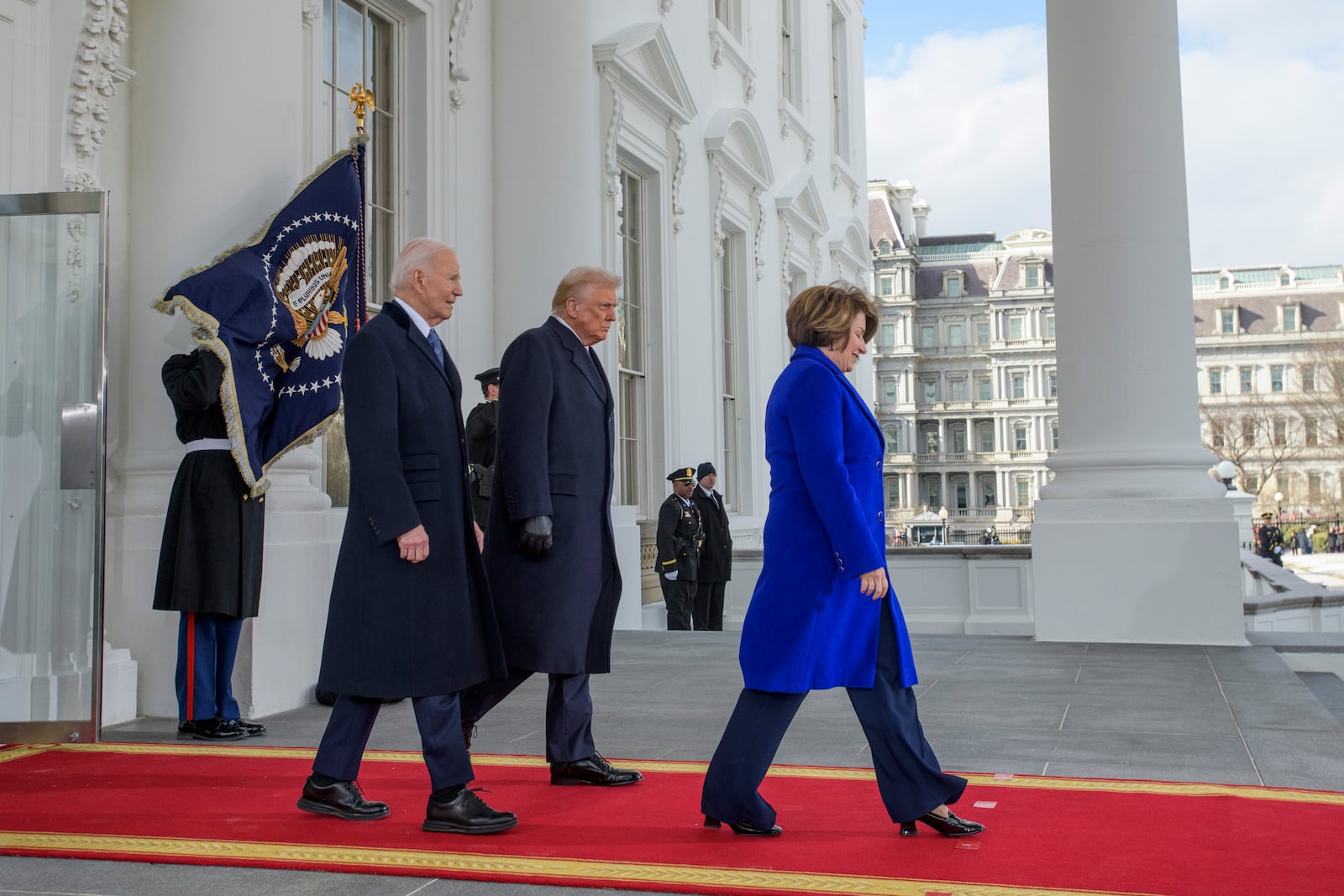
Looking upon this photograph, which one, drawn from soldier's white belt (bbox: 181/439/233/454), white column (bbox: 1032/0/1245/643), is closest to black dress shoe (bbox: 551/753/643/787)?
soldier's white belt (bbox: 181/439/233/454)

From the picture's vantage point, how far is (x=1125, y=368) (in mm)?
8336

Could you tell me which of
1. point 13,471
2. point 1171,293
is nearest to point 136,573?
point 13,471

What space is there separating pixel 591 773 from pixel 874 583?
1.44 metres

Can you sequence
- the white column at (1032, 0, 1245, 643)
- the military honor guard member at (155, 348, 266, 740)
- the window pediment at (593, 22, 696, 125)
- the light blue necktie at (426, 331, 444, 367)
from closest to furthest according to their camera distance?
the light blue necktie at (426, 331, 444, 367) → the military honor guard member at (155, 348, 266, 740) → the white column at (1032, 0, 1245, 643) → the window pediment at (593, 22, 696, 125)

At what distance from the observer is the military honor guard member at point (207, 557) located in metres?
5.34

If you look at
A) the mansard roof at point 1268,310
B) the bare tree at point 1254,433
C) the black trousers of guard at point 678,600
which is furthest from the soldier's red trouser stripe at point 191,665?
Answer: the mansard roof at point 1268,310

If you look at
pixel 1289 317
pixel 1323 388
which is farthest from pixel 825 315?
pixel 1289 317

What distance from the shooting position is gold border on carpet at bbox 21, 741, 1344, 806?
4035mm

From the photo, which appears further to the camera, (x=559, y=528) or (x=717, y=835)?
(x=559, y=528)

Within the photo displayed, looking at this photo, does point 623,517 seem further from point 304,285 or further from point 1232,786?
point 1232,786

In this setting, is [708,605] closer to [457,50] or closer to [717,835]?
[457,50]

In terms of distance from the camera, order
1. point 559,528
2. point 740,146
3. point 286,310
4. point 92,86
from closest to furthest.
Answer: point 559,528 → point 92,86 → point 286,310 → point 740,146

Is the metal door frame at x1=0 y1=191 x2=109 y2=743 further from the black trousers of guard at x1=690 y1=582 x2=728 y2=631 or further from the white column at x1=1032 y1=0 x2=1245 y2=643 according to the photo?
the black trousers of guard at x1=690 y1=582 x2=728 y2=631

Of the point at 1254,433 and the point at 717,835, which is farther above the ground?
the point at 1254,433
